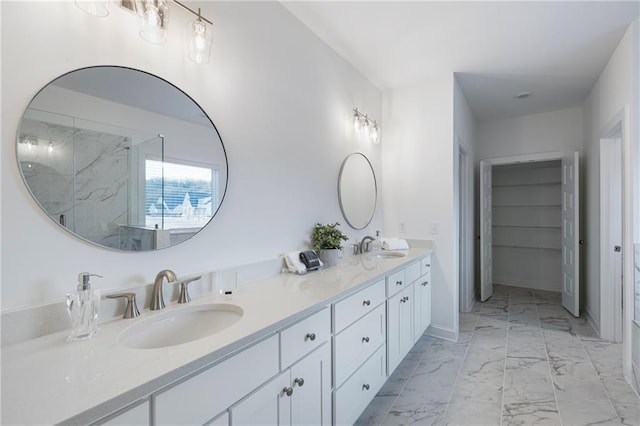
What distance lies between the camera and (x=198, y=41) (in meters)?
1.41

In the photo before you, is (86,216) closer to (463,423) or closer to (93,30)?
(93,30)

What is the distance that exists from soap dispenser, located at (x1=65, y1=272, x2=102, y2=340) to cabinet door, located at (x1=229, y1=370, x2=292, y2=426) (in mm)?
523

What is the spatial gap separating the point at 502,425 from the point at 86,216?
7.88ft

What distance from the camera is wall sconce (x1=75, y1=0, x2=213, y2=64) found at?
1.13m

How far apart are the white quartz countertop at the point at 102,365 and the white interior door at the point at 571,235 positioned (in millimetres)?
3872

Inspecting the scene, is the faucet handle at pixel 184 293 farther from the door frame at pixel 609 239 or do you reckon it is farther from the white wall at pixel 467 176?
the door frame at pixel 609 239

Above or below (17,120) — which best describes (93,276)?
below

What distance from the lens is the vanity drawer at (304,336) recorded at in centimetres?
119

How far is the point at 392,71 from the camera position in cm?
305

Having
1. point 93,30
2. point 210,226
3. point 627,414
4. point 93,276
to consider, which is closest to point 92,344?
point 93,276

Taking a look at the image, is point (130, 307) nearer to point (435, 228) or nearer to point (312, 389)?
point (312, 389)

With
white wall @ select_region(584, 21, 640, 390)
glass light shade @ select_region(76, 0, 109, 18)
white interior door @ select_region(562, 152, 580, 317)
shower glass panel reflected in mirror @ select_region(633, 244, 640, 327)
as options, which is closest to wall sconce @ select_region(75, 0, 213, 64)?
glass light shade @ select_region(76, 0, 109, 18)

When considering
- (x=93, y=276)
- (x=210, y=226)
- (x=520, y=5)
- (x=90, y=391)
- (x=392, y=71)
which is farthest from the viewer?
(x=392, y=71)

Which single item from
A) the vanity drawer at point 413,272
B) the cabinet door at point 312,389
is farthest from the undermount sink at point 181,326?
the vanity drawer at point 413,272
